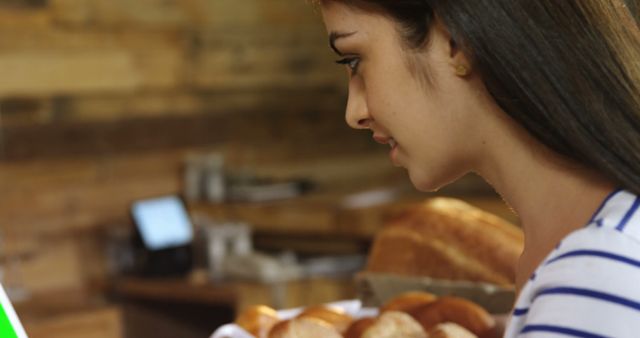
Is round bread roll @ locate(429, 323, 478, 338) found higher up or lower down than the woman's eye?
lower down

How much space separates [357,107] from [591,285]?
32cm

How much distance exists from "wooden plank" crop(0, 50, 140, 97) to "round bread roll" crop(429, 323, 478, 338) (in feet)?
10.4

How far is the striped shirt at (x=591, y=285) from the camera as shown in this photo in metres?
0.86

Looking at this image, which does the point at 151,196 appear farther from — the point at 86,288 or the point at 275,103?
the point at 275,103

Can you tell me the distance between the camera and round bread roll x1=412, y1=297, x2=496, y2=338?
4.68 feet

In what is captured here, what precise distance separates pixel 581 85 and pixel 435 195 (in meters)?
3.98

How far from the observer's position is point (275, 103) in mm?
5227

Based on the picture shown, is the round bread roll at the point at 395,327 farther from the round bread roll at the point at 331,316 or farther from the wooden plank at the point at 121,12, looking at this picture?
the wooden plank at the point at 121,12

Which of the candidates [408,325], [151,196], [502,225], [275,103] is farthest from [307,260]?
[408,325]

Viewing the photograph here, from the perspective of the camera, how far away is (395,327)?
1336 millimetres

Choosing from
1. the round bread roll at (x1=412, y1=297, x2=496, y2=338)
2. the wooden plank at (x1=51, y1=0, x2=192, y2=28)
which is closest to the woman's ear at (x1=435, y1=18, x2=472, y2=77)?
the round bread roll at (x1=412, y1=297, x2=496, y2=338)

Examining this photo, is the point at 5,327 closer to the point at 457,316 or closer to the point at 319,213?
the point at 457,316

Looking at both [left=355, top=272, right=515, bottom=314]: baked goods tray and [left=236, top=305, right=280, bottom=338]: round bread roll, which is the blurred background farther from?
[left=236, top=305, right=280, bottom=338]: round bread roll

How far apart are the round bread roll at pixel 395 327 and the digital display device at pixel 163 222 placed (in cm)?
300
